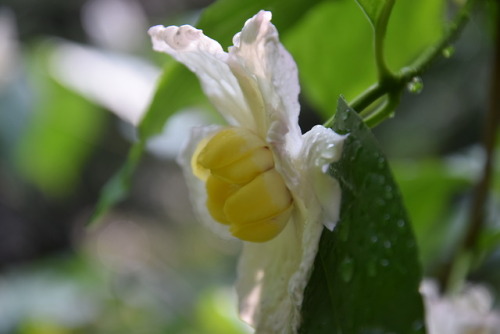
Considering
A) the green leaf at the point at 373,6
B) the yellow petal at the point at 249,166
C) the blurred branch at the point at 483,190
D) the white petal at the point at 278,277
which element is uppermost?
the green leaf at the point at 373,6

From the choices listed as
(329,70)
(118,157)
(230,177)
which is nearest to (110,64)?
(329,70)

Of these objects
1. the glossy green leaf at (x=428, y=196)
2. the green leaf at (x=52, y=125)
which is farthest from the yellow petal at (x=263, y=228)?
the green leaf at (x=52, y=125)

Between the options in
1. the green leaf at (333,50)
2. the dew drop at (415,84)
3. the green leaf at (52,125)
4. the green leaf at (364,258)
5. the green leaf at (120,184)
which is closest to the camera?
the green leaf at (364,258)

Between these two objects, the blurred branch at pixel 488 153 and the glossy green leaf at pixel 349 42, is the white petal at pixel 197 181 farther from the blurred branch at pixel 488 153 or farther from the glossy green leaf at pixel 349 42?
the blurred branch at pixel 488 153

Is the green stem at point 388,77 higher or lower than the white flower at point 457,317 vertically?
higher

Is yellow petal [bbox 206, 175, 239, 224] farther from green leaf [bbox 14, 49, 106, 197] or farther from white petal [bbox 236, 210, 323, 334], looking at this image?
green leaf [bbox 14, 49, 106, 197]

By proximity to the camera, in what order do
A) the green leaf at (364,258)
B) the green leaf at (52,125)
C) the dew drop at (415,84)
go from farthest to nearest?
the green leaf at (52,125) → the dew drop at (415,84) → the green leaf at (364,258)

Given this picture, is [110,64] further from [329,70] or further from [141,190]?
[141,190]

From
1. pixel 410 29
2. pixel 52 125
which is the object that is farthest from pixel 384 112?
pixel 52 125
